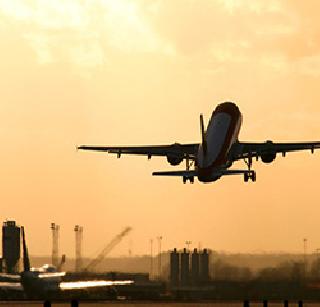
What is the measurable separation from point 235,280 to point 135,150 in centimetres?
4538

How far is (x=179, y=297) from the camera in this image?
175 meters

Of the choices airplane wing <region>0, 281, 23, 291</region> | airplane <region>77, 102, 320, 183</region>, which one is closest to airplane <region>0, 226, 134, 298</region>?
airplane wing <region>0, 281, 23, 291</region>

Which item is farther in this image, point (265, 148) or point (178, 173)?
point (265, 148)

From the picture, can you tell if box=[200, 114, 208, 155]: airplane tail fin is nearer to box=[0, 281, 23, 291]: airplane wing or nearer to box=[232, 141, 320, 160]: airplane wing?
box=[232, 141, 320, 160]: airplane wing

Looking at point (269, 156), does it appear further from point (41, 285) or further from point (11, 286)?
point (11, 286)

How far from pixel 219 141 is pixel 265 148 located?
15.4ft

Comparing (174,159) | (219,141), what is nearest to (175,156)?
(174,159)

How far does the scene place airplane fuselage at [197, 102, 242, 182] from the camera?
138 m

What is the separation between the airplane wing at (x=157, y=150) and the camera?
14700 cm

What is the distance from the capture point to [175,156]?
14762 centimetres

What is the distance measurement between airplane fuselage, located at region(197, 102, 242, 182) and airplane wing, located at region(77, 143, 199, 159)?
164cm

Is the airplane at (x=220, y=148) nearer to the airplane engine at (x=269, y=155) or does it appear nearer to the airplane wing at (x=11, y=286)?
the airplane engine at (x=269, y=155)

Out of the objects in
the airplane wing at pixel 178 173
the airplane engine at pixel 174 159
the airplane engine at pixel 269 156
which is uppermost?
the airplane engine at pixel 269 156

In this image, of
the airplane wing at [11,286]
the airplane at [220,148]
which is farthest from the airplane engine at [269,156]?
the airplane wing at [11,286]
